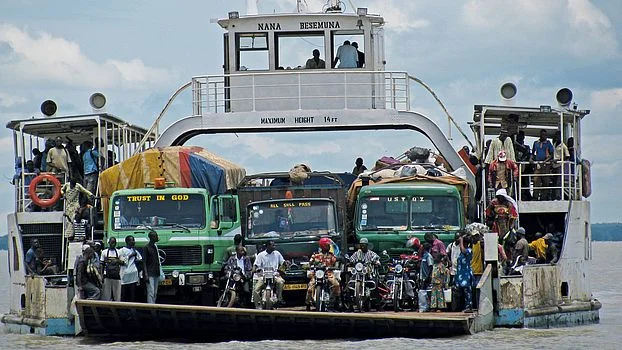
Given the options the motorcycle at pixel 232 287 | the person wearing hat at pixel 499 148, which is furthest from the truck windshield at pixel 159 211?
the person wearing hat at pixel 499 148

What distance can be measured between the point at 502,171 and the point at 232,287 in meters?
6.53

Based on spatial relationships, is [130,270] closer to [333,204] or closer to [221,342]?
[221,342]

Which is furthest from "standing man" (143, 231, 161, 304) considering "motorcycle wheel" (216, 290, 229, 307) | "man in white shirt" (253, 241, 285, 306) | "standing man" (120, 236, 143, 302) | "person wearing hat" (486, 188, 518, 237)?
"person wearing hat" (486, 188, 518, 237)

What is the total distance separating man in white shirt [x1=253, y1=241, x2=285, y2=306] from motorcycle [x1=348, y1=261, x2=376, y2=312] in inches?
45.3

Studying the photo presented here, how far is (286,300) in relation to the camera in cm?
2217

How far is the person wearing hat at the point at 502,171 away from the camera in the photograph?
25.2m

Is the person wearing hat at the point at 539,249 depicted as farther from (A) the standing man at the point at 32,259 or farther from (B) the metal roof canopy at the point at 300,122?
(A) the standing man at the point at 32,259

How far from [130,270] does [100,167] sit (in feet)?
16.8

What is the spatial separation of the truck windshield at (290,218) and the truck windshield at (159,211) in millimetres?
1061

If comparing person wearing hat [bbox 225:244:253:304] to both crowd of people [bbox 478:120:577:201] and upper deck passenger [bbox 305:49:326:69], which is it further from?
upper deck passenger [bbox 305:49:326:69]

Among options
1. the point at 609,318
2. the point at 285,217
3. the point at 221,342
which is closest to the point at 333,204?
the point at 285,217

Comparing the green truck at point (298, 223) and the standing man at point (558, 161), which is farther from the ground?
the standing man at point (558, 161)

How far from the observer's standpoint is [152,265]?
20.8m

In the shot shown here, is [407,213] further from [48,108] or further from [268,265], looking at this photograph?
[48,108]
